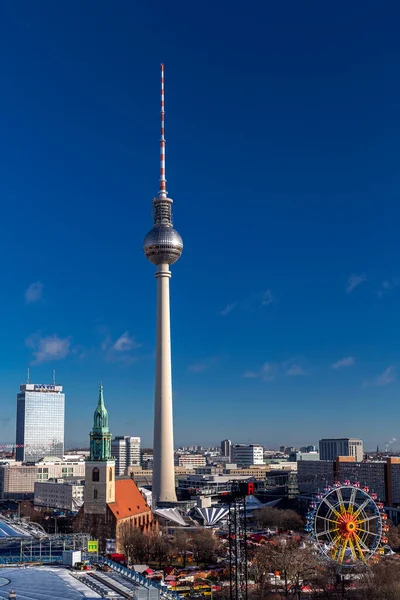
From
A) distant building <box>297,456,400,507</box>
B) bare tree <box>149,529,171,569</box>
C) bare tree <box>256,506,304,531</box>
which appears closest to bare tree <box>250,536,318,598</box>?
bare tree <box>149,529,171,569</box>

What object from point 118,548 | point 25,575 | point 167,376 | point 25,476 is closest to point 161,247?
point 167,376

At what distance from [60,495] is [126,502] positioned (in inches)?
2732

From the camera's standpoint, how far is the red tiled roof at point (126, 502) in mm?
84094

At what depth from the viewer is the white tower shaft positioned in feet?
428

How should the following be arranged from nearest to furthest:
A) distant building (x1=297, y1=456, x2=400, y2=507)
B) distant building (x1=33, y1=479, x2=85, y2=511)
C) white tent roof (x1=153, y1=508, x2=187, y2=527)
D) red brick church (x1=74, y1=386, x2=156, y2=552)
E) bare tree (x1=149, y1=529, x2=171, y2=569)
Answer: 1. bare tree (x1=149, y1=529, x2=171, y2=569)
2. red brick church (x1=74, y1=386, x2=156, y2=552)
3. white tent roof (x1=153, y1=508, x2=187, y2=527)
4. distant building (x1=297, y1=456, x2=400, y2=507)
5. distant building (x1=33, y1=479, x2=85, y2=511)

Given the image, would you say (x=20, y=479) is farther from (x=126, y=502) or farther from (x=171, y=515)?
(x=126, y=502)

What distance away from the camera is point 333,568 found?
6334cm

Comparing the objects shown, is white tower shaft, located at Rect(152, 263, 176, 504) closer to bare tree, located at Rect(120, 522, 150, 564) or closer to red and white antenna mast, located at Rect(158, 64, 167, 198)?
red and white antenna mast, located at Rect(158, 64, 167, 198)

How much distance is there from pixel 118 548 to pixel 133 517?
7.88 meters

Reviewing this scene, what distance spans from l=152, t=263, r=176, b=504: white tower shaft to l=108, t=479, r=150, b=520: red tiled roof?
3397 cm

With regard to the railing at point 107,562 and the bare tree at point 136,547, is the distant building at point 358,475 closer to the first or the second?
the bare tree at point 136,547

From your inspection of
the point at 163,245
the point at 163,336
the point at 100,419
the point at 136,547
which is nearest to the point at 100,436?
the point at 100,419

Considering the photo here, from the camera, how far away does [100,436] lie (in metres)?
85.8

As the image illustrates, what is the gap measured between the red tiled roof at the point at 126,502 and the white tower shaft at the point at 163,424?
34.0m
